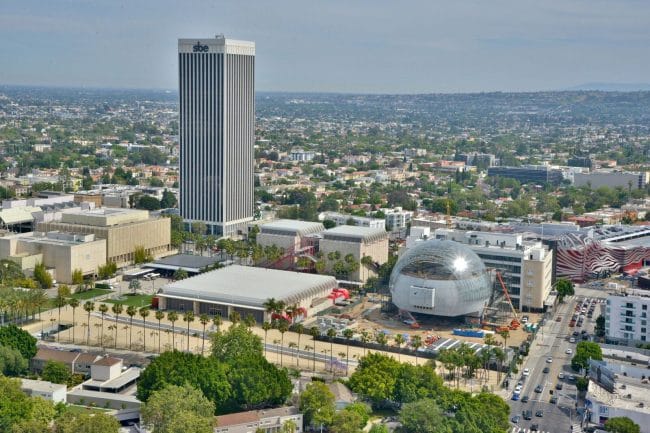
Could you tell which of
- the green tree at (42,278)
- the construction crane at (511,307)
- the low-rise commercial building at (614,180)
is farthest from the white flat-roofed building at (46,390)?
the low-rise commercial building at (614,180)

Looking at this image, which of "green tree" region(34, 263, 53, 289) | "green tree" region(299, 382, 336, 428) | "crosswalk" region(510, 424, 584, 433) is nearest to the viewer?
"green tree" region(299, 382, 336, 428)

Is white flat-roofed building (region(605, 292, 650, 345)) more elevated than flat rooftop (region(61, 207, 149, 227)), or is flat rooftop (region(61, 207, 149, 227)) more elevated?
flat rooftop (region(61, 207, 149, 227))

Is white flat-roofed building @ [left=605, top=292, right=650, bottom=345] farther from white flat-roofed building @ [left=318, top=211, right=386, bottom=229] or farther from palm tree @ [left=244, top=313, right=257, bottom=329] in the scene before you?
white flat-roofed building @ [left=318, top=211, right=386, bottom=229]

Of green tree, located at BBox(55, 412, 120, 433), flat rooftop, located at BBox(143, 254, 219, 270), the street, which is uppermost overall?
green tree, located at BBox(55, 412, 120, 433)

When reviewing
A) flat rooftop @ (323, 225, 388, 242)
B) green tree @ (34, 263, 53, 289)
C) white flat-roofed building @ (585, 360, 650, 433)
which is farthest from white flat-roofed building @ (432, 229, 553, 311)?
green tree @ (34, 263, 53, 289)

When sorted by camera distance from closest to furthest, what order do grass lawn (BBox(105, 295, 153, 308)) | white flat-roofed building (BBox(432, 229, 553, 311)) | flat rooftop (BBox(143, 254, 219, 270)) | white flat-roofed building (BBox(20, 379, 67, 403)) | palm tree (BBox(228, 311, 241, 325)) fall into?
white flat-roofed building (BBox(20, 379, 67, 403)), palm tree (BBox(228, 311, 241, 325)), grass lawn (BBox(105, 295, 153, 308)), white flat-roofed building (BBox(432, 229, 553, 311)), flat rooftop (BBox(143, 254, 219, 270))

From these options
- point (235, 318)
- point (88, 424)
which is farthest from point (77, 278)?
point (88, 424)

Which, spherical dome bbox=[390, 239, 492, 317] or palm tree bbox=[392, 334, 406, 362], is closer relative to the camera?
palm tree bbox=[392, 334, 406, 362]
